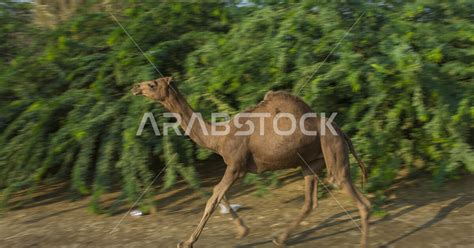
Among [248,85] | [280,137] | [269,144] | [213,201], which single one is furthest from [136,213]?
[280,137]

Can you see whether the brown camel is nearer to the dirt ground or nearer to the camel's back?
the camel's back

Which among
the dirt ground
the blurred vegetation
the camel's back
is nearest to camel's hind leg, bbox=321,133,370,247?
the camel's back

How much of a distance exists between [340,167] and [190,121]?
145 centimetres

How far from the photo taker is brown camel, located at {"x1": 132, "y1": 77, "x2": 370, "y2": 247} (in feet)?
14.7

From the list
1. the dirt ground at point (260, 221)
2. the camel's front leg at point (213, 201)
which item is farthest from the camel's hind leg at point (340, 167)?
the camel's front leg at point (213, 201)

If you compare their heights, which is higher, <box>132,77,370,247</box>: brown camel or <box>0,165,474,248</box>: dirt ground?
<box>132,77,370,247</box>: brown camel

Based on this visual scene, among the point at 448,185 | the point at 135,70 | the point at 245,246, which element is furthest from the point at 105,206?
the point at 448,185

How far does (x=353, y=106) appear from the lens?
20.9 feet

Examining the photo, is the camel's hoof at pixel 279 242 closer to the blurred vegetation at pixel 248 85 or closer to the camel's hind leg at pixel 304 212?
the camel's hind leg at pixel 304 212

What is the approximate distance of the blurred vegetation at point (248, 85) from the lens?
6055 mm

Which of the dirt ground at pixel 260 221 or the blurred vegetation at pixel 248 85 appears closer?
the dirt ground at pixel 260 221

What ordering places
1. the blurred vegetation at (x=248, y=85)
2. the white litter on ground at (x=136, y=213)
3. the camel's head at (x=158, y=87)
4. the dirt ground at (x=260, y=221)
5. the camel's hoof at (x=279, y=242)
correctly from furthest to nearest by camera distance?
the blurred vegetation at (x=248, y=85) < the white litter on ground at (x=136, y=213) < the dirt ground at (x=260, y=221) < the camel's hoof at (x=279, y=242) < the camel's head at (x=158, y=87)

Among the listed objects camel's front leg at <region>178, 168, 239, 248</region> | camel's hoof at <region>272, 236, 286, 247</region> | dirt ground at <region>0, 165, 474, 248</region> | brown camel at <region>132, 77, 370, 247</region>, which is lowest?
dirt ground at <region>0, 165, 474, 248</region>

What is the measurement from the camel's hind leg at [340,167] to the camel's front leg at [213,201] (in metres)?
0.86
